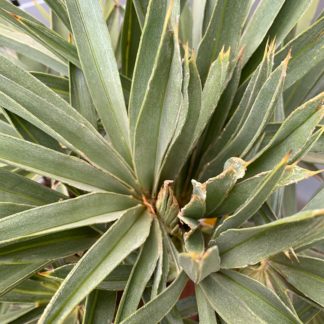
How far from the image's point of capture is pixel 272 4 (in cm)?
59

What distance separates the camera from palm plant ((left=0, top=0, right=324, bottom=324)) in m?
0.45

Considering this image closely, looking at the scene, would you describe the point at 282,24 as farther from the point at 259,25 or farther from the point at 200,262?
the point at 200,262

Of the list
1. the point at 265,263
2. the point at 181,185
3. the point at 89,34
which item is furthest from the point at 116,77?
the point at 265,263

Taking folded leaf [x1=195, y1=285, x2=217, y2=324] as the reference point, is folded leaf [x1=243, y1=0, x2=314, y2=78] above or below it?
above

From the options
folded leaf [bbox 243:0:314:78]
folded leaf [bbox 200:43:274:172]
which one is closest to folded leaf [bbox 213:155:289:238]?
folded leaf [bbox 200:43:274:172]

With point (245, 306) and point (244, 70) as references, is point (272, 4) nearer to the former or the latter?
point (244, 70)

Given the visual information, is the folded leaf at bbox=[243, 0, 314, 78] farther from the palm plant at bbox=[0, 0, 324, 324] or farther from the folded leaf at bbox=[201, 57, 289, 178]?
the folded leaf at bbox=[201, 57, 289, 178]

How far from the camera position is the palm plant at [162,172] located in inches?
17.6

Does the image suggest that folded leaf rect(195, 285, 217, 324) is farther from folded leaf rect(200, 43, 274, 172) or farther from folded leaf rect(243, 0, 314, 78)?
folded leaf rect(243, 0, 314, 78)

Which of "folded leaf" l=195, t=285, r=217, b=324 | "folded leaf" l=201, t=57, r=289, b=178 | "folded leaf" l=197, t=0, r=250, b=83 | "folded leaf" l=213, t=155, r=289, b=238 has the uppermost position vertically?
"folded leaf" l=197, t=0, r=250, b=83

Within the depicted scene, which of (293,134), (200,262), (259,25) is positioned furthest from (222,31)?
(200,262)

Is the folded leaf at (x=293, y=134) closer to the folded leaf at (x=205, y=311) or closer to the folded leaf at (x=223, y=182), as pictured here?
the folded leaf at (x=223, y=182)

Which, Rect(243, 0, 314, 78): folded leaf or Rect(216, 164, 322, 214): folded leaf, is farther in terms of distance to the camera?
Rect(243, 0, 314, 78): folded leaf

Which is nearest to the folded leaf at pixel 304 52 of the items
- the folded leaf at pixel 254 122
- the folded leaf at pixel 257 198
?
the folded leaf at pixel 254 122
